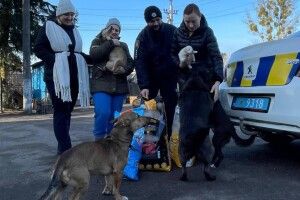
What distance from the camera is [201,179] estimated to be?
16.3 ft

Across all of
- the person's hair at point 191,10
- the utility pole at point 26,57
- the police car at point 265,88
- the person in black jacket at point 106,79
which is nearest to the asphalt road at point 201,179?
the police car at point 265,88

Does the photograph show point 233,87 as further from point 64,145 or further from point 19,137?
point 19,137

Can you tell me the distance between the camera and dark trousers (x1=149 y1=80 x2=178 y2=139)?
576 cm

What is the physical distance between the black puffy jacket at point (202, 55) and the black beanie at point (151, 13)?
35cm

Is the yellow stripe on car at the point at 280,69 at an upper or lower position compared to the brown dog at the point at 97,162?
upper

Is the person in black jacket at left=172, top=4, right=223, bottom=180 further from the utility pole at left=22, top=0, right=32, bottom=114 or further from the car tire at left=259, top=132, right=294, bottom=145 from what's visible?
the utility pole at left=22, top=0, right=32, bottom=114

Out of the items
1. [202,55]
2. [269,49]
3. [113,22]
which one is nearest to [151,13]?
[113,22]

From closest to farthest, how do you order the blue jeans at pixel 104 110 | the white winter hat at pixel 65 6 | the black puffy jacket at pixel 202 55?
1. the black puffy jacket at pixel 202 55
2. the blue jeans at pixel 104 110
3. the white winter hat at pixel 65 6

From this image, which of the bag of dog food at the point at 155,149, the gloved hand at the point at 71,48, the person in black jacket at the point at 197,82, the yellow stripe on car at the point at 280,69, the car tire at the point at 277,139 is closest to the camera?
the yellow stripe on car at the point at 280,69

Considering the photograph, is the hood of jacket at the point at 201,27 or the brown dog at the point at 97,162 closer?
the brown dog at the point at 97,162

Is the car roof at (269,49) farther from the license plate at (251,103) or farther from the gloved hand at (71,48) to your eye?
the gloved hand at (71,48)

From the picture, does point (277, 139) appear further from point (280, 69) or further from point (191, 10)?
point (191, 10)

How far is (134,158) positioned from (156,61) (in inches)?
50.9

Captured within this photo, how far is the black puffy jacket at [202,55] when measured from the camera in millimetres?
4902
